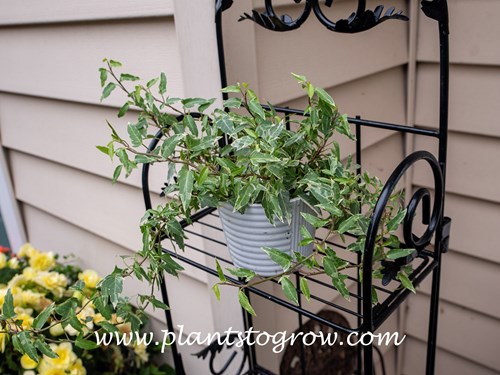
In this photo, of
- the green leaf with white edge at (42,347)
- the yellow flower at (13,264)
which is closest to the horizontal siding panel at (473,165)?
the green leaf with white edge at (42,347)

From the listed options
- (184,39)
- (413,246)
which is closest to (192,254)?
(184,39)

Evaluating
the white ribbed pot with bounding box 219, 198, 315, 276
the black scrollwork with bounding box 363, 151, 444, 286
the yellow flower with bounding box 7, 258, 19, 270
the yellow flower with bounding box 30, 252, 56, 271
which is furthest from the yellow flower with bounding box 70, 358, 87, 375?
the black scrollwork with bounding box 363, 151, 444, 286

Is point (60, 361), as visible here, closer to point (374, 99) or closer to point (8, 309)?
point (8, 309)

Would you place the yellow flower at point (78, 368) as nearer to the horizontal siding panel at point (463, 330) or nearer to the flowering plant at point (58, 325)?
the flowering plant at point (58, 325)

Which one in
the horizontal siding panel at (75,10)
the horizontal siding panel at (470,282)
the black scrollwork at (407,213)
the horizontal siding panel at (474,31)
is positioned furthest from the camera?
the horizontal siding panel at (470,282)

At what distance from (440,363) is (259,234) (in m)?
1.27

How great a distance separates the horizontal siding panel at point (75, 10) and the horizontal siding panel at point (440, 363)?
1434 mm

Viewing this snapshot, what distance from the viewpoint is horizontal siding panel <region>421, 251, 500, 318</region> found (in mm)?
1536

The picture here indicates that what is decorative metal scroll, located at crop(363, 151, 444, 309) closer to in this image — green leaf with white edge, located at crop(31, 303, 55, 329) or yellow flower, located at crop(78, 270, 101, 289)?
green leaf with white edge, located at crop(31, 303, 55, 329)

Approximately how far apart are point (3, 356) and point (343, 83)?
1113 millimetres

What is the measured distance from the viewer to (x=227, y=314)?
123 cm

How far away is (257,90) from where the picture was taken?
1095 mm

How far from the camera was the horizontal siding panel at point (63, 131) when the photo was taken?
1354 millimetres

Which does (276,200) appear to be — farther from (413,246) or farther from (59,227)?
(59,227)
